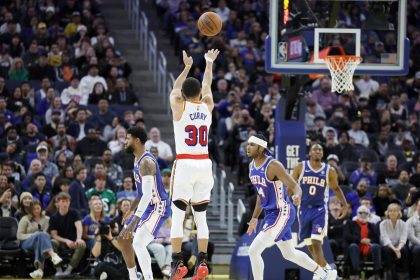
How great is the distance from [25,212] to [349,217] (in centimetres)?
A: 609

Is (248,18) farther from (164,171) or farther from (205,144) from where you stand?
(205,144)

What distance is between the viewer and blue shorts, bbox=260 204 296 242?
48.9 ft

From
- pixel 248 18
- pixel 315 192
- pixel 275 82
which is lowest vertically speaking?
pixel 315 192

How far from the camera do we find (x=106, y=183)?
21188 mm

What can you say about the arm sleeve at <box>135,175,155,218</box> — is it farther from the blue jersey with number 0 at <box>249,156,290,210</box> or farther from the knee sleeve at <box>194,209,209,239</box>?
the blue jersey with number 0 at <box>249,156,290,210</box>

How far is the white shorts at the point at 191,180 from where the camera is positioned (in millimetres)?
13906

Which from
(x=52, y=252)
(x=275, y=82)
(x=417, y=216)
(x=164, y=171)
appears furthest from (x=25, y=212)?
(x=275, y=82)

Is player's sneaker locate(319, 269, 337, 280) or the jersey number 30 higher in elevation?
the jersey number 30

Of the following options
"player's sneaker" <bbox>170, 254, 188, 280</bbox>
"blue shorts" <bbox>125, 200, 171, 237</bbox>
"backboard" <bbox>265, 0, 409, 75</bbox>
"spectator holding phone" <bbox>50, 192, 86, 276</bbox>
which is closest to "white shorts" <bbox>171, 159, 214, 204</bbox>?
"blue shorts" <bbox>125, 200, 171, 237</bbox>

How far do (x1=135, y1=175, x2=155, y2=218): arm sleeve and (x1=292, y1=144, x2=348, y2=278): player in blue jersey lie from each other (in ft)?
13.2

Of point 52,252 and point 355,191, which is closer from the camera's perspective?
point 52,252

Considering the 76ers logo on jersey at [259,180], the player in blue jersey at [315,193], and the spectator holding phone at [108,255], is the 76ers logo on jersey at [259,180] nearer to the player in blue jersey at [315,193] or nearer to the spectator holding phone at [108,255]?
the player in blue jersey at [315,193]

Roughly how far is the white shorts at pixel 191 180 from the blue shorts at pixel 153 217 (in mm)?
405

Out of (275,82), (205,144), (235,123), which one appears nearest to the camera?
(205,144)
